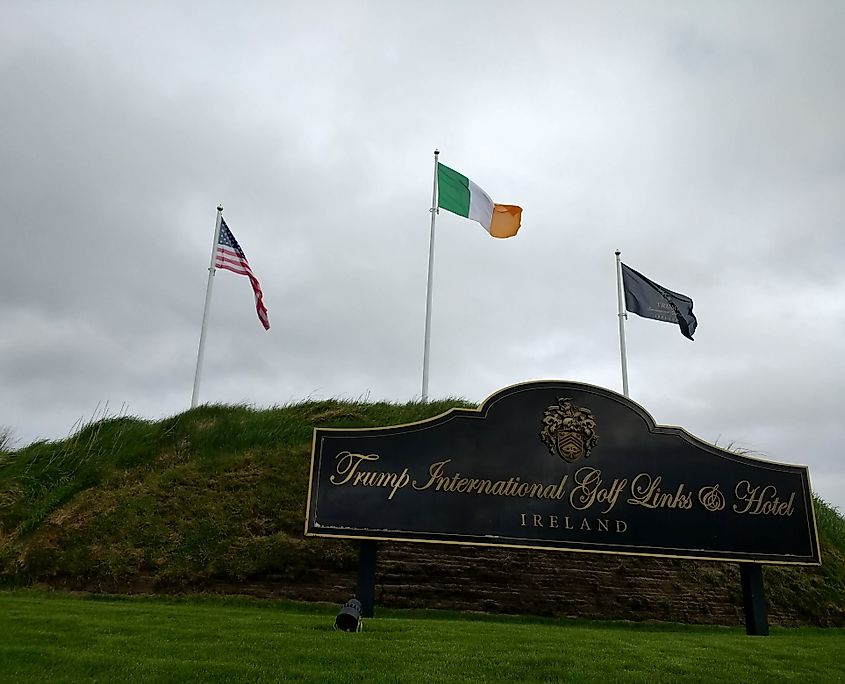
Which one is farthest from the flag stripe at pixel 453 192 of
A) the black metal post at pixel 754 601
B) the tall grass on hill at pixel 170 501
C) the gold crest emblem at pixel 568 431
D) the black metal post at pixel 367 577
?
the black metal post at pixel 754 601

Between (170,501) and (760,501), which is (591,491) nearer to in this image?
(760,501)

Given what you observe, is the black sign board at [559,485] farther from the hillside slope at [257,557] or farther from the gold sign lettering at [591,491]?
the hillside slope at [257,557]

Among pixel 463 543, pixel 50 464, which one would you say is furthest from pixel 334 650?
pixel 50 464

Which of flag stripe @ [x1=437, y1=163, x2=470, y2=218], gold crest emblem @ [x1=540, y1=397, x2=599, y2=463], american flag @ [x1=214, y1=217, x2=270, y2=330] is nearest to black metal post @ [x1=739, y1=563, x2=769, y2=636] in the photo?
gold crest emblem @ [x1=540, y1=397, x2=599, y2=463]

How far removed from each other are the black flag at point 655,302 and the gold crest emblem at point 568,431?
940 centimetres

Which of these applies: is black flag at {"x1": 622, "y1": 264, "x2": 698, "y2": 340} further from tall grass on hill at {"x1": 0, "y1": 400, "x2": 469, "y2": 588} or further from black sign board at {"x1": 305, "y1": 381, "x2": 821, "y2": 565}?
black sign board at {"x1": 305, "y1": 381, "x2": 821, "y2": 565}

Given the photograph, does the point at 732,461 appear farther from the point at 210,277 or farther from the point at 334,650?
the point at 210,277

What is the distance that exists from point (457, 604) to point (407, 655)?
5.60m

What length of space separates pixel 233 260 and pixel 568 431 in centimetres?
1246

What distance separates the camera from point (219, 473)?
16328mm

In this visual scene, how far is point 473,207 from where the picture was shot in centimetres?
2148

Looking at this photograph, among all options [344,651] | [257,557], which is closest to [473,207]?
[257,557]

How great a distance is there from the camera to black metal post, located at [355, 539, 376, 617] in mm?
11438

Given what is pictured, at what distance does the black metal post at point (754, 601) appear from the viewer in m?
12.2
